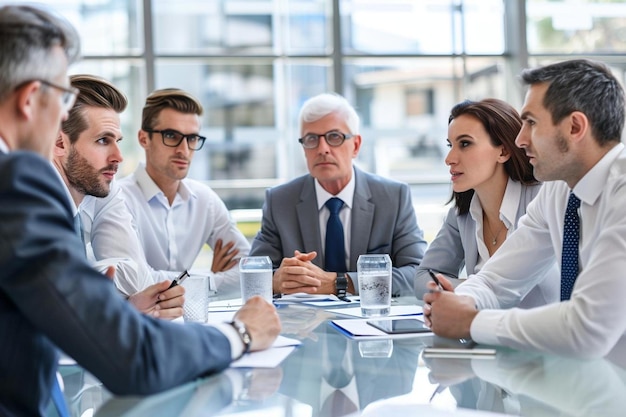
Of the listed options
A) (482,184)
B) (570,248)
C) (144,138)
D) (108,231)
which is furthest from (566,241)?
(144,138)

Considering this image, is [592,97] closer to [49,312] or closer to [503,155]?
[503,155]

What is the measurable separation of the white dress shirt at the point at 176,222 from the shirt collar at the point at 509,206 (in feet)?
4.13

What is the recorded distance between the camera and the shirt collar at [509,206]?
8.82 feet

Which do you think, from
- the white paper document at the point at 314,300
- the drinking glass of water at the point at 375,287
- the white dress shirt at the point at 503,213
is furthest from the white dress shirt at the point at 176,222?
the drinking glass of water at the point at 375,287

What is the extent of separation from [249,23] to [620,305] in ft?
16.2

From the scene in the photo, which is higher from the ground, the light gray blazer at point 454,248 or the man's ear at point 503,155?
the man's ear at point 503,155

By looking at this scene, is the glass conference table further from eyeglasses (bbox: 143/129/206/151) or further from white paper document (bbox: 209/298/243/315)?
eyeglasses (bbox: 143/129/206/151)

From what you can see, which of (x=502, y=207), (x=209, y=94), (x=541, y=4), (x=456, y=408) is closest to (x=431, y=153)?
(x=541, y=4)

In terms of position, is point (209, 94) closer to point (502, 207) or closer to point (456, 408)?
point (502, 207)

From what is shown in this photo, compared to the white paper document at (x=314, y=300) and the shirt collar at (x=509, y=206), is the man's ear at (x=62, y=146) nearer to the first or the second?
the white paper document at (x=314, y=300)

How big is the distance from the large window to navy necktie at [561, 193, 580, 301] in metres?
4.19

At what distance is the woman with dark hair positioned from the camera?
2748mm

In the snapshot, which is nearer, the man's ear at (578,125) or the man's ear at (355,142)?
the man's ear at (578,125)

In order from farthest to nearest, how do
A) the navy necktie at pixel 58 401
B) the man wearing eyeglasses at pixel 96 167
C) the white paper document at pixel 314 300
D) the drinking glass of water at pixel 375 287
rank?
the man wearing eyeglasses at pixel 96 167, the white paper document at pixel 314 300, the drinking glass of water at pixel 375 287, the navy necktie at pixel 58 401
